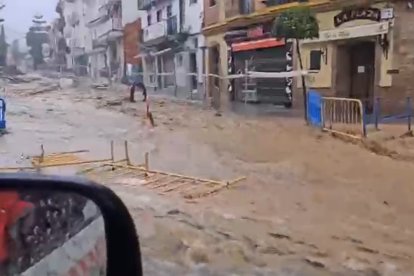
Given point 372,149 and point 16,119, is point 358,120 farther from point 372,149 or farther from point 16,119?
point 16,119

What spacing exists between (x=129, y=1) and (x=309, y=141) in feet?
133

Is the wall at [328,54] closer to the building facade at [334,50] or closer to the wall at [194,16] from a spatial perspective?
the building facade at [334,50]

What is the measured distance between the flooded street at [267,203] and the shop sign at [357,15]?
4.09 meters

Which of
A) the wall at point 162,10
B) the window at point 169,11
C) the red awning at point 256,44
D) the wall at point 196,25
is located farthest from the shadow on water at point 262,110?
the window at point 169,11

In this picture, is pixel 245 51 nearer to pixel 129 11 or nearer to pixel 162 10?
pixel 162 10

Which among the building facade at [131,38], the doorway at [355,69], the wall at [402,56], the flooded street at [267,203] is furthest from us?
the building facade at [131,38]

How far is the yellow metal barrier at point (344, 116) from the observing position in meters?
12.9

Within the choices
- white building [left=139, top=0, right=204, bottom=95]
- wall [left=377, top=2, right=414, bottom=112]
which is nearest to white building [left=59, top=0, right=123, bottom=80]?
white building [left=139, top=0, right=204, bottom=95]

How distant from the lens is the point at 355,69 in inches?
741

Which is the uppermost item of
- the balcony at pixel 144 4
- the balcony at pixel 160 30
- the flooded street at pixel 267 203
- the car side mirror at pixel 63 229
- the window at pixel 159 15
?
the balcony at pixel 144 4

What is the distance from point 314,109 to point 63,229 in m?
13.4

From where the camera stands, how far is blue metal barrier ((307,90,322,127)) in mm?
14281

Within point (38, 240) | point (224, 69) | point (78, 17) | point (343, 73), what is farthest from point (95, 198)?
point (78, 17)

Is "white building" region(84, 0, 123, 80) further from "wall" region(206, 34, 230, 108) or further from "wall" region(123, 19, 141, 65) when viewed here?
"wall" region(206, 34, 230, 108)
